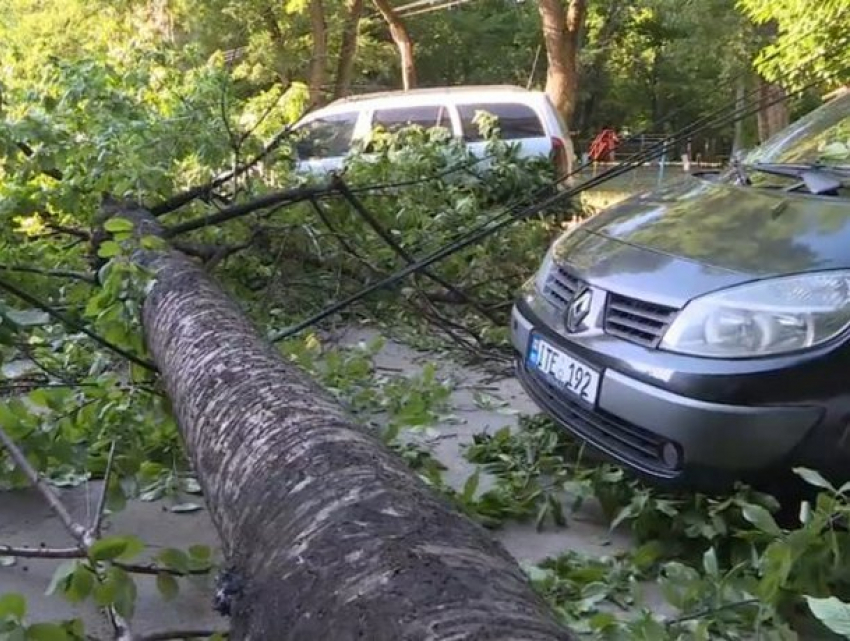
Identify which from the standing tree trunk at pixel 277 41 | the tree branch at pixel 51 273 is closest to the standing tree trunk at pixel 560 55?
the standing tree trunk at pixel 277 41

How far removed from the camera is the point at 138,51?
23.4ft

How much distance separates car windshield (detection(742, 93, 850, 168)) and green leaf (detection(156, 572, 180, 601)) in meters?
2.67

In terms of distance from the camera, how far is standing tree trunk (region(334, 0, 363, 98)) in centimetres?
2475

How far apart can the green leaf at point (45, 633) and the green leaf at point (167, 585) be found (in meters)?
0.58

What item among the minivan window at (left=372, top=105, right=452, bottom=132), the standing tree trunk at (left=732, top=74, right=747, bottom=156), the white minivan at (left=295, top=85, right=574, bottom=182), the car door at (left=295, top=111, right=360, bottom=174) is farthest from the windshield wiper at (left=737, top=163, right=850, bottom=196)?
the minivan window at (left=372, top=105, right=452, bottom=132)

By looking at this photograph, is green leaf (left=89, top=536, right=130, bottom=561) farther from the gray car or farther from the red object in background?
the red object in background

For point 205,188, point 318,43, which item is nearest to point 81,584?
point 205,188

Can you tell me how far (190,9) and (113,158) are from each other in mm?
20428

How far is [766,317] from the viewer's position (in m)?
3.07

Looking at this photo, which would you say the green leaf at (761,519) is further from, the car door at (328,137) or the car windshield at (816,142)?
the car door at (328,137)

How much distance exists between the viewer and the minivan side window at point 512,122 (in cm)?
1197

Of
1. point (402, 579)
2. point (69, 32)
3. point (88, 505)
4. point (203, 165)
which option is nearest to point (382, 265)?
point (203, 165)

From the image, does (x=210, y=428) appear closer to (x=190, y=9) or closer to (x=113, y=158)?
(x=113, y=158)

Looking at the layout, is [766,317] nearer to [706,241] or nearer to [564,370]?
[706,241]
